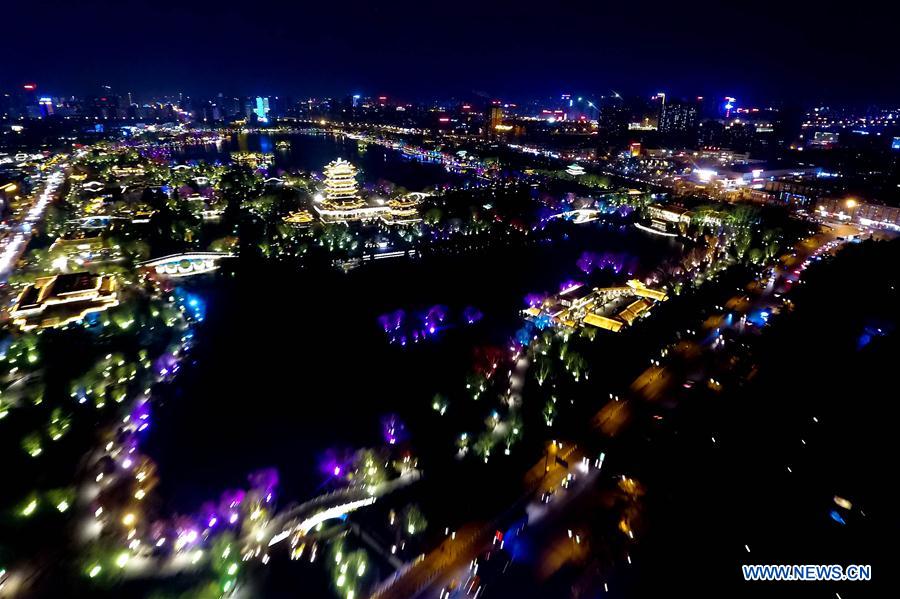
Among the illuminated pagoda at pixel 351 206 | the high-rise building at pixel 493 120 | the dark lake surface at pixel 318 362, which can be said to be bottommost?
the dark lake surface at pixel 318 362

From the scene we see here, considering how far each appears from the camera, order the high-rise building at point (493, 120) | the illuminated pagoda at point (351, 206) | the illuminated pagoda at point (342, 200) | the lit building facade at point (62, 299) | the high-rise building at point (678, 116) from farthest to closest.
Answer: the high-rise building at point (493, 120) < the high-rise building at point (678, 116) < the illuminated pagoda at point (342, 200) < the illuminated pagoda at point (351, 206) < the lit building facade at point (62, 299)

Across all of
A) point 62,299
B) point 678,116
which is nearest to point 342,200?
point 62,299

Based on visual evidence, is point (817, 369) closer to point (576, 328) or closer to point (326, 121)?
point (576, 328)

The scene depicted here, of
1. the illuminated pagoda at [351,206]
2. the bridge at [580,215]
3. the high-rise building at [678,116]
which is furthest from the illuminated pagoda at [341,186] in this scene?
the high-rise building at [678,116]

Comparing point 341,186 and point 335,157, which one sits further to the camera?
point 335,157

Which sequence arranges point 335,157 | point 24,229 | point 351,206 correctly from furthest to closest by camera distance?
point 335,157
point 351,206
point 24,229

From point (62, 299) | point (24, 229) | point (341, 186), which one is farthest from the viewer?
point (341, 186)

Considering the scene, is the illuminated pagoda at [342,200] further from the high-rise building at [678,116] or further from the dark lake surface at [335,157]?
the high-rise building at [678,116]

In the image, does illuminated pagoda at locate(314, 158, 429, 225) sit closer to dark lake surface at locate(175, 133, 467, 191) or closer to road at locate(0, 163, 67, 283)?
dark lake surface at locate(175, 133, 467, 191)

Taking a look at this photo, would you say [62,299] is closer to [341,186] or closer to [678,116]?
[341,186]
